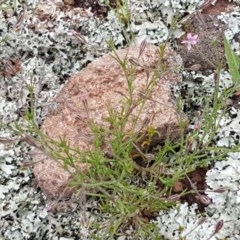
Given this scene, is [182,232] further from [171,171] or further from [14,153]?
[14,153]

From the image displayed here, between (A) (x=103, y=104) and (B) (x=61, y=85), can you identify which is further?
(B) (x=61, y=85)

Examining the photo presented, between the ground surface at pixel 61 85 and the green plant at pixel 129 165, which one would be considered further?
the ground surface at pixel 61 85

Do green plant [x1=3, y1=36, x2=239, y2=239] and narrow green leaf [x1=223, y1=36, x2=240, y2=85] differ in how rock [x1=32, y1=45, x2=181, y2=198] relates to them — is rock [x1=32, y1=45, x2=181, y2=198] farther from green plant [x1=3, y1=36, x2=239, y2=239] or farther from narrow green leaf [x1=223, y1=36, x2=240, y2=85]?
narrow green leaf [x1=223, y1=36, x2=240, y2=85]

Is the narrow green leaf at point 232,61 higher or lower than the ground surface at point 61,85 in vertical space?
higher

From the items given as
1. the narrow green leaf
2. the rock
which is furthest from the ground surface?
the narrow green leaf

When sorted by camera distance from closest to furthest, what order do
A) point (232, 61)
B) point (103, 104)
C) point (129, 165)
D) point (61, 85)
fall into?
1. point (129, 165)
2. point (232, 61)
3. point (103, 104)
4. point (61, 85)

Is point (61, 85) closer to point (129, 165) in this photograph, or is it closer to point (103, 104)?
point (103, 104)

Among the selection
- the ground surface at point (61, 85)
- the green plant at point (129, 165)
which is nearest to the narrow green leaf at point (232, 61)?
the green plant at point (129, 165)

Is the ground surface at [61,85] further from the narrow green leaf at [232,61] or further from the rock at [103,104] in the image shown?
the narrow green leaf at [232,61]

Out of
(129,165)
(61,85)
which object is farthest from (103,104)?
(129,165)

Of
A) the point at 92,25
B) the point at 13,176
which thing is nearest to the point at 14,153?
the point at 13,176
